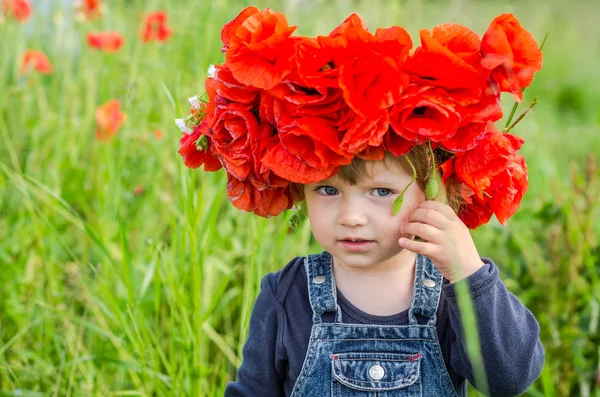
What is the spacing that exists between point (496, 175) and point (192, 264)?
663mm

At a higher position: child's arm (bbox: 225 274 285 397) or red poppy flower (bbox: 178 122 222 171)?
red poppy flower (bbox: 178 122 222 171)

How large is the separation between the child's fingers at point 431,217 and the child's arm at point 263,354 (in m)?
0.36

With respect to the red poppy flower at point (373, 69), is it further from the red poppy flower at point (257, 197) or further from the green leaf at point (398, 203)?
the red poppy flower at point (257, 197)

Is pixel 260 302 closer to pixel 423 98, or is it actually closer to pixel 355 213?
pixel 355 213

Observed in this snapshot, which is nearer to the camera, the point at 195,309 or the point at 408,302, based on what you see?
the point at 408,302

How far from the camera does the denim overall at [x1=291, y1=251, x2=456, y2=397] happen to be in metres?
1.48

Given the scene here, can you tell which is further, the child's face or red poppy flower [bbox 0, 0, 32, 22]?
red poppy flower [bbox 0, 0, 32, 22]

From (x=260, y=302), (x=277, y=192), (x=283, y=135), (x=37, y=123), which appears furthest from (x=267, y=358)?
(x=37, y=123)

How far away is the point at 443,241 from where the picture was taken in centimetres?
140

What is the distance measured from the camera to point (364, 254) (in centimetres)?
144

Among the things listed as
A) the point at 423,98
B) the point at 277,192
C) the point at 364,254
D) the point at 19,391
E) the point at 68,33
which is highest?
the point at 68,33

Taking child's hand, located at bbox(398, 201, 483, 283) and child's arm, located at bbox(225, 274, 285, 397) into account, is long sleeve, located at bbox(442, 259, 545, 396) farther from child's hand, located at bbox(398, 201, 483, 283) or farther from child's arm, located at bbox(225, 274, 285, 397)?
child's arm, located at bbox(225, 274, 285, 397)

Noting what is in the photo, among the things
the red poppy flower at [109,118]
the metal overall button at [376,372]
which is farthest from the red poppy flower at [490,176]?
the red poppy flower at [109,118]

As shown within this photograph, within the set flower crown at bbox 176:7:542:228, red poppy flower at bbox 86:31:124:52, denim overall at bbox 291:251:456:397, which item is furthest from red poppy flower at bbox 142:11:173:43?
denim overall at bbox 291:251:456:397
